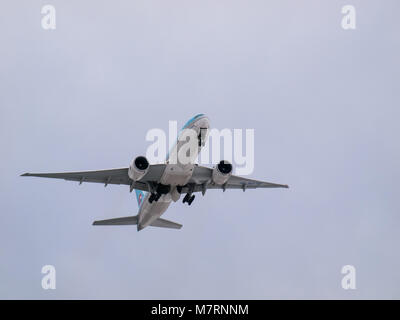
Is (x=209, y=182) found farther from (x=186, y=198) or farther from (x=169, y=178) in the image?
(x=169, y=178)

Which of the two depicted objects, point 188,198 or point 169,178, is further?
point 188,198

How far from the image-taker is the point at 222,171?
1922 inches

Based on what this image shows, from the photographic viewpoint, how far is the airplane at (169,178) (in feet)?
155

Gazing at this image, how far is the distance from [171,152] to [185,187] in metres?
3.81

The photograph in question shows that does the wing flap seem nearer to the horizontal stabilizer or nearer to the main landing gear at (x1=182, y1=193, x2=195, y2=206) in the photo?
the horizontal stabilizer

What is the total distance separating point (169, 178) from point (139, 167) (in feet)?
7.54

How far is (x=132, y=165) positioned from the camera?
47.1 m

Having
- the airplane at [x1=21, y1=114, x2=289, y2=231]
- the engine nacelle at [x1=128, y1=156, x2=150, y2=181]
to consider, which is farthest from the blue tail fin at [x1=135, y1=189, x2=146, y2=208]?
the engine nacelle at [x1=128, y1=156, x2=150, y2=181]

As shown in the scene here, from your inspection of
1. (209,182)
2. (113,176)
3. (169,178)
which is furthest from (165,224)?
(169,178)

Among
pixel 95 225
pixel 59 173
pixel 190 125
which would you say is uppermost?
pixel 190 125
